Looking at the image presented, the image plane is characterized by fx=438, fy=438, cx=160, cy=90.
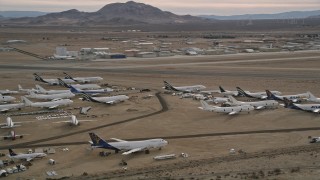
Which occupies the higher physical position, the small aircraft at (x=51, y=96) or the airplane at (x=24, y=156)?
the small aircraft at (x=51, y=96)

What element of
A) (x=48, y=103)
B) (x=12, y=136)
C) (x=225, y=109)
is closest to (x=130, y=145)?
(x=12, y=136)

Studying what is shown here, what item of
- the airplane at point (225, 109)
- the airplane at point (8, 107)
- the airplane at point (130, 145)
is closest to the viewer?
the airplane at point (130, 145)

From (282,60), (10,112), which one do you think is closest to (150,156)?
(10,112)

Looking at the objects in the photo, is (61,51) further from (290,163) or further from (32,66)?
(290,163)

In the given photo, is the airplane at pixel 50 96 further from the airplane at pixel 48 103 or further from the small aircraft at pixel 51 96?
the airplane at pixel 48 103

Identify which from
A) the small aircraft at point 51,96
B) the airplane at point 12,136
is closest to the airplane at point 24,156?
the airplane at point 12,136

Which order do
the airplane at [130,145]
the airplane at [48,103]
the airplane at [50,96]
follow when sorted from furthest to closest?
the airplane at [50,96] < the airplane at [48,103] < the airplane at [130,145]

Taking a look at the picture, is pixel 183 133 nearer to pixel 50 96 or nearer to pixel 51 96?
pixel 51 96

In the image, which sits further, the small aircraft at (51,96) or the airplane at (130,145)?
the small aircraft at (51,96)
